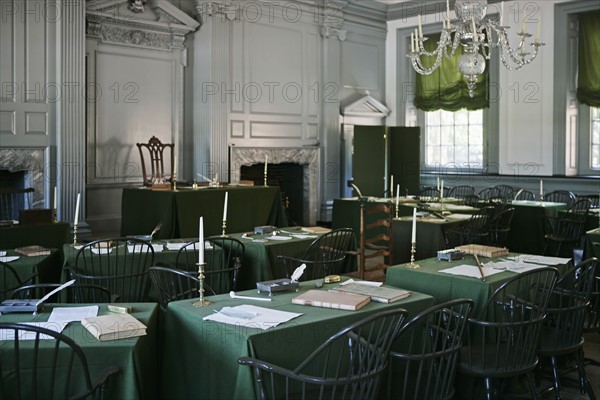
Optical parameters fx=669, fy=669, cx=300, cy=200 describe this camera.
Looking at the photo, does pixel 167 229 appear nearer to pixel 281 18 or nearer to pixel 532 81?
pixel 281 18

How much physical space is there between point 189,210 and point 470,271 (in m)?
4.35

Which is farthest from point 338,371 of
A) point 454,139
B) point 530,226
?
point 454,139

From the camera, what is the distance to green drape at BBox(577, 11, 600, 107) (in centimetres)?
1041

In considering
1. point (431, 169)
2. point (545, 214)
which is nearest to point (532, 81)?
point (431, 169)

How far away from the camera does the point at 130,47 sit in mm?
9305

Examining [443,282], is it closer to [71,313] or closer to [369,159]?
[71,313]

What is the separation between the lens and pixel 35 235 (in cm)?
604

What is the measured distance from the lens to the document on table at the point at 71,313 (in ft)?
9.56

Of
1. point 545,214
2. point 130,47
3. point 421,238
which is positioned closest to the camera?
point 421,238

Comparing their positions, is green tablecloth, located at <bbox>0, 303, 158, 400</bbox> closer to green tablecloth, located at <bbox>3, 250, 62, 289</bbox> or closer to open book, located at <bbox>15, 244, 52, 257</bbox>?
green tablecloth, located at <bbox>3, 250, 62, 289</bbox>

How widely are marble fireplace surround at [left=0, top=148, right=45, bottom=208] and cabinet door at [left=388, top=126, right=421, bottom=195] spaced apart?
599 cm

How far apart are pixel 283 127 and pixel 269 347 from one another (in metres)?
8.50

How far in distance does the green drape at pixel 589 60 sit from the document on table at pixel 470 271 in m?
7.38

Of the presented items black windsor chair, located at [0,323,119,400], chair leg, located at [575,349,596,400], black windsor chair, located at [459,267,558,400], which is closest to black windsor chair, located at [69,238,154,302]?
black windsor chair, located at [0,323,119,400]
